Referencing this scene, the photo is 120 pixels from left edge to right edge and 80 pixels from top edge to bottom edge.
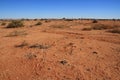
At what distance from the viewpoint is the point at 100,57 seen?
7738mm

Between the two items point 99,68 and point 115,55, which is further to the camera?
point 115,55

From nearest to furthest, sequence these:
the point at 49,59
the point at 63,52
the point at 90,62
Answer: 1. the point at 90,62
2. the point at 49,59
3. the point at 63,52

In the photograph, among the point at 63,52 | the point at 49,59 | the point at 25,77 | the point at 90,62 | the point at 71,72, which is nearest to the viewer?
the point at 25,77

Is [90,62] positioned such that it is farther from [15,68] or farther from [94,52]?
[15,68]

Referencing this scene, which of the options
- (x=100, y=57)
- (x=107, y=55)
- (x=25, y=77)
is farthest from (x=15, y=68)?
(x=107, y=55)

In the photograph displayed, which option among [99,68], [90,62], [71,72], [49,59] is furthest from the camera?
[49,59]

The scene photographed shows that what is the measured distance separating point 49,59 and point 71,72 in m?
1.81

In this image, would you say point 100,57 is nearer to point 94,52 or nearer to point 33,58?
point 94,52

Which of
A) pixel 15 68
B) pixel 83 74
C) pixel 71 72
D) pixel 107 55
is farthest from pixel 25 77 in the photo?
pixel 107 55

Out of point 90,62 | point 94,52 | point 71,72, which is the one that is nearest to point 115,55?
point 94,52

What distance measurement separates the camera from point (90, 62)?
23.1 feet

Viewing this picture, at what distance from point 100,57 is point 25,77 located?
12.9 ft

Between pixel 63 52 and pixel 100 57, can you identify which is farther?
pixel 63 52

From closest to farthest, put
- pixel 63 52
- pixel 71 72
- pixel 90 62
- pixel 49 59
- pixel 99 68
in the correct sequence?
1. pixel 71 72
2. pixel 99 68
3. pixel 90 62
4. pixel 49 59
5. pixel 63 52
